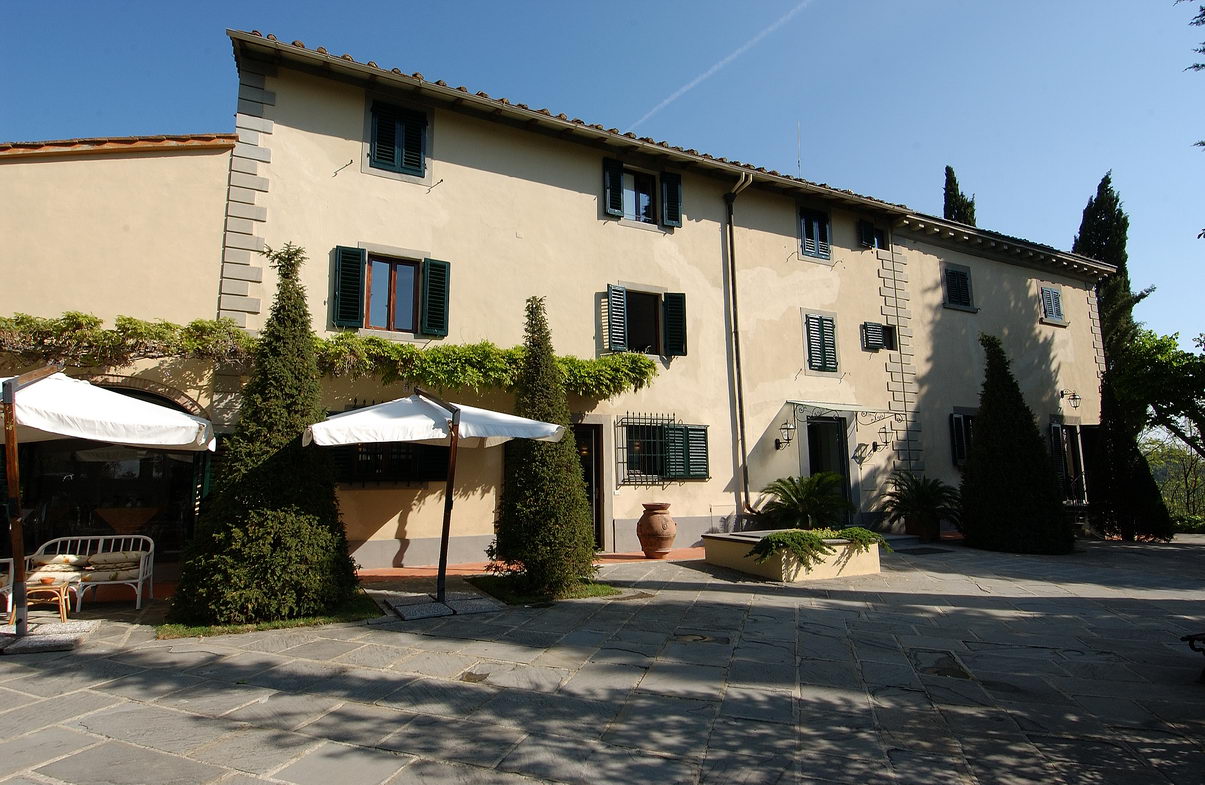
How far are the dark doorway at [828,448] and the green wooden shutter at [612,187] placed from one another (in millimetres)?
5711

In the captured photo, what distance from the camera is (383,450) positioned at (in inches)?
360

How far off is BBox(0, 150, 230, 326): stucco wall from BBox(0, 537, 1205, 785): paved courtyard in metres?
4.59

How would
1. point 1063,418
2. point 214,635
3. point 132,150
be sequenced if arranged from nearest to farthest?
point 214,635
point 132,150
point 1063,418

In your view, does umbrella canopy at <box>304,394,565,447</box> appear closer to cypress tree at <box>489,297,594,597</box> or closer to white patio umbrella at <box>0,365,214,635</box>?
cypress tree at <box>489,297,594,597</box>

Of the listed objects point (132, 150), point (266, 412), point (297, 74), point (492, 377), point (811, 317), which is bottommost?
point (266, 412)

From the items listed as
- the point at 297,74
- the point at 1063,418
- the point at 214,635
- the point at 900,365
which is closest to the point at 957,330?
the point at 900,365

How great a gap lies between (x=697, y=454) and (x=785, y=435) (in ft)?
6.82

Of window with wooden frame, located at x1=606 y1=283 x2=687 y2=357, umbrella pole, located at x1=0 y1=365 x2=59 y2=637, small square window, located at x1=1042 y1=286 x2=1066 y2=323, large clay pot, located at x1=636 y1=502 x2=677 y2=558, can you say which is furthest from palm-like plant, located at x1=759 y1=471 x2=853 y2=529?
umbrella pole, located at x1=0 y1=365 x2=59 y2=637

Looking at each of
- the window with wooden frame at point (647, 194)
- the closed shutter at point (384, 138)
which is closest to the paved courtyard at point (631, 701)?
the closed shutter at point (384, 138)

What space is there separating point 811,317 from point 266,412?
1056 centimetres

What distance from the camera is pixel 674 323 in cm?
→ 1150

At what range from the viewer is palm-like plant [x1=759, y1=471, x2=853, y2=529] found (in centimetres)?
1066

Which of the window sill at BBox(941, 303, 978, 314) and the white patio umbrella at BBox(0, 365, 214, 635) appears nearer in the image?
the white patio umbrella at BBox(0, 365, 214, 635)

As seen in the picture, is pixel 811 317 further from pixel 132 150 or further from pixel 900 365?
pixel 132 150
